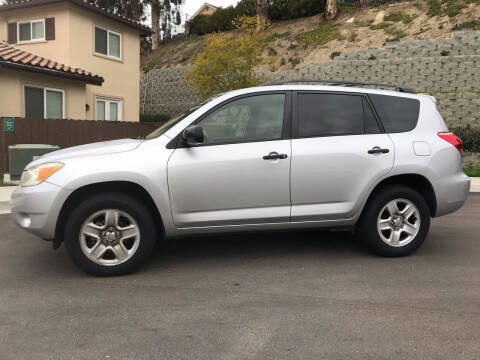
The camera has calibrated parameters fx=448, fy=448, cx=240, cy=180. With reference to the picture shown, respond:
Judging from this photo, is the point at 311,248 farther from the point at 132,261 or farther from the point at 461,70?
the point at 461,70

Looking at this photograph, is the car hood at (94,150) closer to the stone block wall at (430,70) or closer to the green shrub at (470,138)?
the green shrub at (470,138)

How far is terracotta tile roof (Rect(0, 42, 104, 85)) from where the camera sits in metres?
13.6

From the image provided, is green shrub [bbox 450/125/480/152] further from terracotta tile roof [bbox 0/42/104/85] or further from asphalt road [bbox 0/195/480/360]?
terracotta tile roof [bbox 0/42/104/85]

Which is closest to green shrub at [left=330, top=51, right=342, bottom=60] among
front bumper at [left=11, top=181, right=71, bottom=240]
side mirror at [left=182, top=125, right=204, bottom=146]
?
side mirror at [left=182, top=125, right=204, bottom=146]

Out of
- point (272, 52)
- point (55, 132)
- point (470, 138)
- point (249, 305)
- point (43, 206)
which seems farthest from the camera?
point (272, 52)

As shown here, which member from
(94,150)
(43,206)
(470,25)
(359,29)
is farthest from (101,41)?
(470,25)

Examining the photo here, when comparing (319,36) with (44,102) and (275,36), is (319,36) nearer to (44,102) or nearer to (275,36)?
(275,36)

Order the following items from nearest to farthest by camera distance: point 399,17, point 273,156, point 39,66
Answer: point 273,156, point 39,66, point 399,17

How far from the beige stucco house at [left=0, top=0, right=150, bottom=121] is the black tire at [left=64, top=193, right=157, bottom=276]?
11.0 m

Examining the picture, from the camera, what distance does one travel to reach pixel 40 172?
4395 mm

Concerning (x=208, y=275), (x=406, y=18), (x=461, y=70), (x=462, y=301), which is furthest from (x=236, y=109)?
(x=406, y=18)

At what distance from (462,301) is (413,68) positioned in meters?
19.8

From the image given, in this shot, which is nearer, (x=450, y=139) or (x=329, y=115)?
(x=329, y=115)

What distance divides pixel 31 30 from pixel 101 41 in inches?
102
